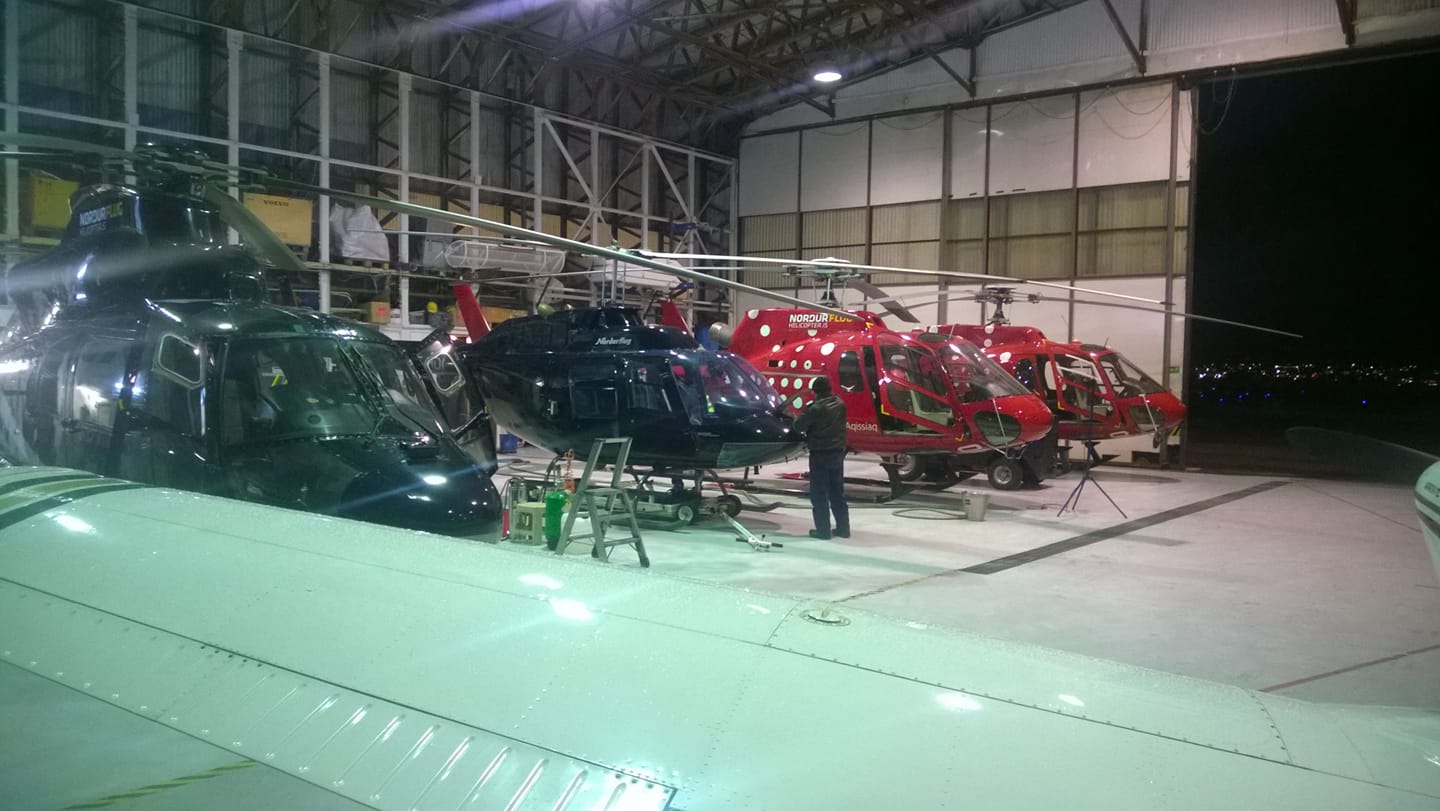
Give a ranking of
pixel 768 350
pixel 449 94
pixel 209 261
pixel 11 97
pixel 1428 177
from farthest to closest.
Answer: pixel 1428 177
pixel 449 94
pixel 768 350
pixel 11 97
pixel 209 261

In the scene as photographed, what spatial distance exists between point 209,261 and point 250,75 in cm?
1178

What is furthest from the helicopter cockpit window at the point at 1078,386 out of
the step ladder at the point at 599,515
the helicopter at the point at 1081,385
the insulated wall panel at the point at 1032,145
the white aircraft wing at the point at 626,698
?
the white aircraft wing at the point at 626,698

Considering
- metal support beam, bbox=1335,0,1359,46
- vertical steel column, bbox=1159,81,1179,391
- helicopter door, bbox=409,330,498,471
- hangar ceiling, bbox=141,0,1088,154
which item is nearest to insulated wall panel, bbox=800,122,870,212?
hangar ceiling, bbox=141,0,1088,154

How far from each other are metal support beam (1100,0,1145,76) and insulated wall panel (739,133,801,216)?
791 centimetres

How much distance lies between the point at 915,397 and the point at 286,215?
10316 mm

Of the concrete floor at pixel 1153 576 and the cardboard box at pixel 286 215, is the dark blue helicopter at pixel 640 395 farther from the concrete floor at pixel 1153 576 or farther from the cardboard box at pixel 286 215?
the cardboard box at pixel 286 215

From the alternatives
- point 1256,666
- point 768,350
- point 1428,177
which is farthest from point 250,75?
point 1428,177

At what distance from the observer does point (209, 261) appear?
20.9 ft

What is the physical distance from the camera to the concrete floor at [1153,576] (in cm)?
569

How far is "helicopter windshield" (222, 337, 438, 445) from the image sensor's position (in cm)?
524

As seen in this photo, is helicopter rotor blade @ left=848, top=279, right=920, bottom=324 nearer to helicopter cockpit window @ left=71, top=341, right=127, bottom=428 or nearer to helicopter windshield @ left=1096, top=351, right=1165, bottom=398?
helicopter windshield @ left=1096, top=351, right=1165, bottom=398

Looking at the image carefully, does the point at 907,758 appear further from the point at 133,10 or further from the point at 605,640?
the point at 133,10

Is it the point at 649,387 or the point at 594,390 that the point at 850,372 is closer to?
the point at 649,387

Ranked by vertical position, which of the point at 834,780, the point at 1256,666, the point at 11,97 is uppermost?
the point at 11,97
